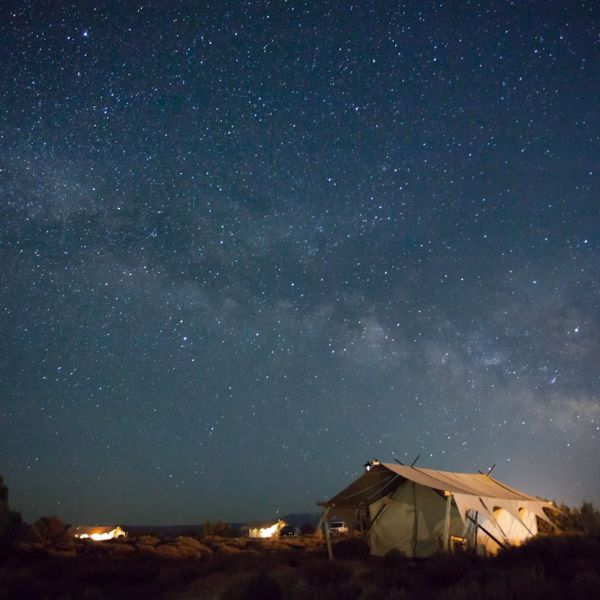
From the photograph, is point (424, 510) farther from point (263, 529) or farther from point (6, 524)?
point (263, 529)

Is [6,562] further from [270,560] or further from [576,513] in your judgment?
[576,513]

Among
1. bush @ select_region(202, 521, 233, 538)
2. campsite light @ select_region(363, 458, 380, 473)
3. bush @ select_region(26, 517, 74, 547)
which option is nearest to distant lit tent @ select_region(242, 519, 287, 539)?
bush @ select_region(202, 521, 233, 538)

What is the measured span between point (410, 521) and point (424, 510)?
70cm

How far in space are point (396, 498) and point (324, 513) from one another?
9.31 feet

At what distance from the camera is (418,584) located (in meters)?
9.60

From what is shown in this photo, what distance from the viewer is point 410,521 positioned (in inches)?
711

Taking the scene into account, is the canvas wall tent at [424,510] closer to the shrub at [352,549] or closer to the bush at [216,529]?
the shrub at [352,549]

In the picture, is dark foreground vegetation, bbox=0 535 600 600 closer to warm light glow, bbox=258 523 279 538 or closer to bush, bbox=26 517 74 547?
bush, bbox=26 517 74 547

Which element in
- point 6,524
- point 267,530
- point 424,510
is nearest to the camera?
point 424,510

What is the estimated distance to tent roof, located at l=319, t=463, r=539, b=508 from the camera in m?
16.6

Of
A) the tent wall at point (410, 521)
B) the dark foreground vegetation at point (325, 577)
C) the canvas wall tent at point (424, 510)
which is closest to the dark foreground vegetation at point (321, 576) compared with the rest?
the dark foreground vegetation at point (325, 577)

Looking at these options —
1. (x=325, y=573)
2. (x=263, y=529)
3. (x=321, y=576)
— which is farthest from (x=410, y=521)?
(x=263, y=529)

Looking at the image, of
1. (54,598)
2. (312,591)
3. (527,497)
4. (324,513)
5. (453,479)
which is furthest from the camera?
(527,497)

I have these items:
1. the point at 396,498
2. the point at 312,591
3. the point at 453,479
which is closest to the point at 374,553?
the point at 396,498
